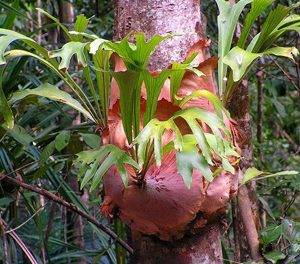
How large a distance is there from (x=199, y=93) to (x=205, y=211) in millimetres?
217

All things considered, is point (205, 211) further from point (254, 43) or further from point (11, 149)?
point (11, 149)

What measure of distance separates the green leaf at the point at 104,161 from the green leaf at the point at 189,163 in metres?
0.09

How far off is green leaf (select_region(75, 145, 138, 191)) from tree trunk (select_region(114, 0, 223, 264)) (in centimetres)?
17

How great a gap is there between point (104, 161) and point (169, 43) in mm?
296

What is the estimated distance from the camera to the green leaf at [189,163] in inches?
33.6

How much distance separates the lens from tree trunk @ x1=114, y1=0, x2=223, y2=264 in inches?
39.7

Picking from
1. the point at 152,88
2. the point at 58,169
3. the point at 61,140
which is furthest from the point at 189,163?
the point at 58,169

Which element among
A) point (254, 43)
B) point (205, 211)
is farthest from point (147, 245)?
point (254, 43)

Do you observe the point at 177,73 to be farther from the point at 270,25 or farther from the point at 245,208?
the point at 245,208

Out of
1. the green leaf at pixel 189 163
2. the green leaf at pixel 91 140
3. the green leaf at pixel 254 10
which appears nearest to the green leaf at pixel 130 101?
the green leaf at pixel 189 163

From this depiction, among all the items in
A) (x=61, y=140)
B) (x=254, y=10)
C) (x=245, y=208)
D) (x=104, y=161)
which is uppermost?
(x=254, y=10)

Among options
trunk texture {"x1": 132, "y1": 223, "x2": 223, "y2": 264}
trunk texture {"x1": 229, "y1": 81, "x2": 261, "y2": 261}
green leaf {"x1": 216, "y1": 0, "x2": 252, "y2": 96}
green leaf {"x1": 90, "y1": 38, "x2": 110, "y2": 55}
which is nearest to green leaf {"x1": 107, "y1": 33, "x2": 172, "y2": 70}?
green leaf {"x1": 90, "y1": 38, "x2": 110, "y2": 55}

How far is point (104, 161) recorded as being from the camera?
94 cm

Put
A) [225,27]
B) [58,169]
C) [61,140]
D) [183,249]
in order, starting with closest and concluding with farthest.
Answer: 1. [183,249]
2. [225,27]
3. [61,140]
4. [58,169]
